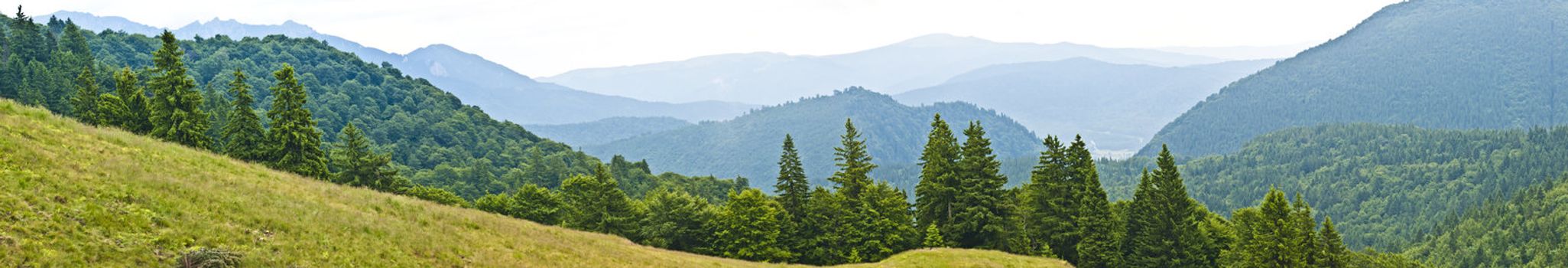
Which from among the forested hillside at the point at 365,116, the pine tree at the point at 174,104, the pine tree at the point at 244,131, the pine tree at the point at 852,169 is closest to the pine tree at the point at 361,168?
the pine tree at the point at 244,131

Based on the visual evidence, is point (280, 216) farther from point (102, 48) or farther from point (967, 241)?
point (102, 48)

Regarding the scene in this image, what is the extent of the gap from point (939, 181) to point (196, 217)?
56.2 m

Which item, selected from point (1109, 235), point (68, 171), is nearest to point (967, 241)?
point (1109, 235)

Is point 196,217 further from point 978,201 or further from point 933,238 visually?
point 978,201

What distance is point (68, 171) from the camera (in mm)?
29953

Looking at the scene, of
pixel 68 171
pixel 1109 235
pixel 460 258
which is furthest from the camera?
pixel 1109 235

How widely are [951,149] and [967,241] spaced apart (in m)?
7.74

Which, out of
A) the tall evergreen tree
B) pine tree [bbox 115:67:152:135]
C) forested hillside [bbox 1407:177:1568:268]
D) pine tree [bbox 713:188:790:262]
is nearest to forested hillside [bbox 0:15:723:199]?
pine tree [bbox 115:67:152:135]

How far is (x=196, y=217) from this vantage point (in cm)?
2906

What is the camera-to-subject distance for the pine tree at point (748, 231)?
66062 millimetres

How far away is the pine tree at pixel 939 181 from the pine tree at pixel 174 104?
55443mm

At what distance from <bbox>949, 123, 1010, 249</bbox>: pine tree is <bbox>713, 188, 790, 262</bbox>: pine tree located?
52.1ft

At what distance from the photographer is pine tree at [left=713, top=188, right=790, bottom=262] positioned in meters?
66.1

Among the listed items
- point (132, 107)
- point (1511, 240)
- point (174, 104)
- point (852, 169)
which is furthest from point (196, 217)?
point (1511, 240)
